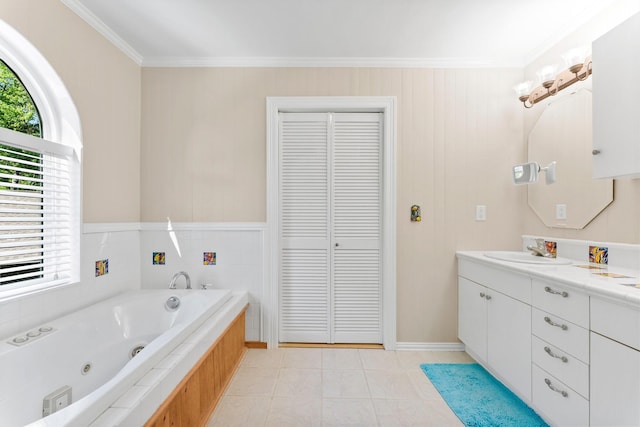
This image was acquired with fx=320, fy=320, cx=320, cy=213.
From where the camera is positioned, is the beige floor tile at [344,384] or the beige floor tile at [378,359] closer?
the beige floor tile at [344,384]

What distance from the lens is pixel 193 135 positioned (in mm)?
2707

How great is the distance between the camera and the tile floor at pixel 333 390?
1.80 m

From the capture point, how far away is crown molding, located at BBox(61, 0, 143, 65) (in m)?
2.00

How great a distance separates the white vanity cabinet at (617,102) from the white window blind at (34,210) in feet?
9.86

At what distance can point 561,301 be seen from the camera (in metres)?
1.58

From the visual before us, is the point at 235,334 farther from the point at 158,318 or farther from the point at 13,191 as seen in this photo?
the point at 13,191

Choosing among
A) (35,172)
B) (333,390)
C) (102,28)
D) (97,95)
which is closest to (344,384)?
(333,390)

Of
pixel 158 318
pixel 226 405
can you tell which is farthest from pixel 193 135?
pixel 226 405

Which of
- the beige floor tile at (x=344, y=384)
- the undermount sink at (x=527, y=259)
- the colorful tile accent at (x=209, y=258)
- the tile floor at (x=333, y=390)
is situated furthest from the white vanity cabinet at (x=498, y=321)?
the colorful tile accent at (x=209, y=258)

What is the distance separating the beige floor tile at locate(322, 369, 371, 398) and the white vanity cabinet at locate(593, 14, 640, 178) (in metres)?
1.84

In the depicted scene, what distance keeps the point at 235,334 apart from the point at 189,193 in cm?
122

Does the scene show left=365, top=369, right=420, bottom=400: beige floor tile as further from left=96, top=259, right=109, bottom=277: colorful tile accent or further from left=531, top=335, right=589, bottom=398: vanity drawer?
left=96, top=259, right=109, bottom=277: colorful tile accent

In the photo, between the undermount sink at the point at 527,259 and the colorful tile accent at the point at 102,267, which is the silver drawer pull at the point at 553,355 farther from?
the colorful tile accent at the point at 102,267

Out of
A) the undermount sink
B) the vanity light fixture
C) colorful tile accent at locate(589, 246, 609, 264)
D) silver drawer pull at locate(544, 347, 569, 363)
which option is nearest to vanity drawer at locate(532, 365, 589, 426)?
silver drawer pull at locate(544, 347, 569, 363)
